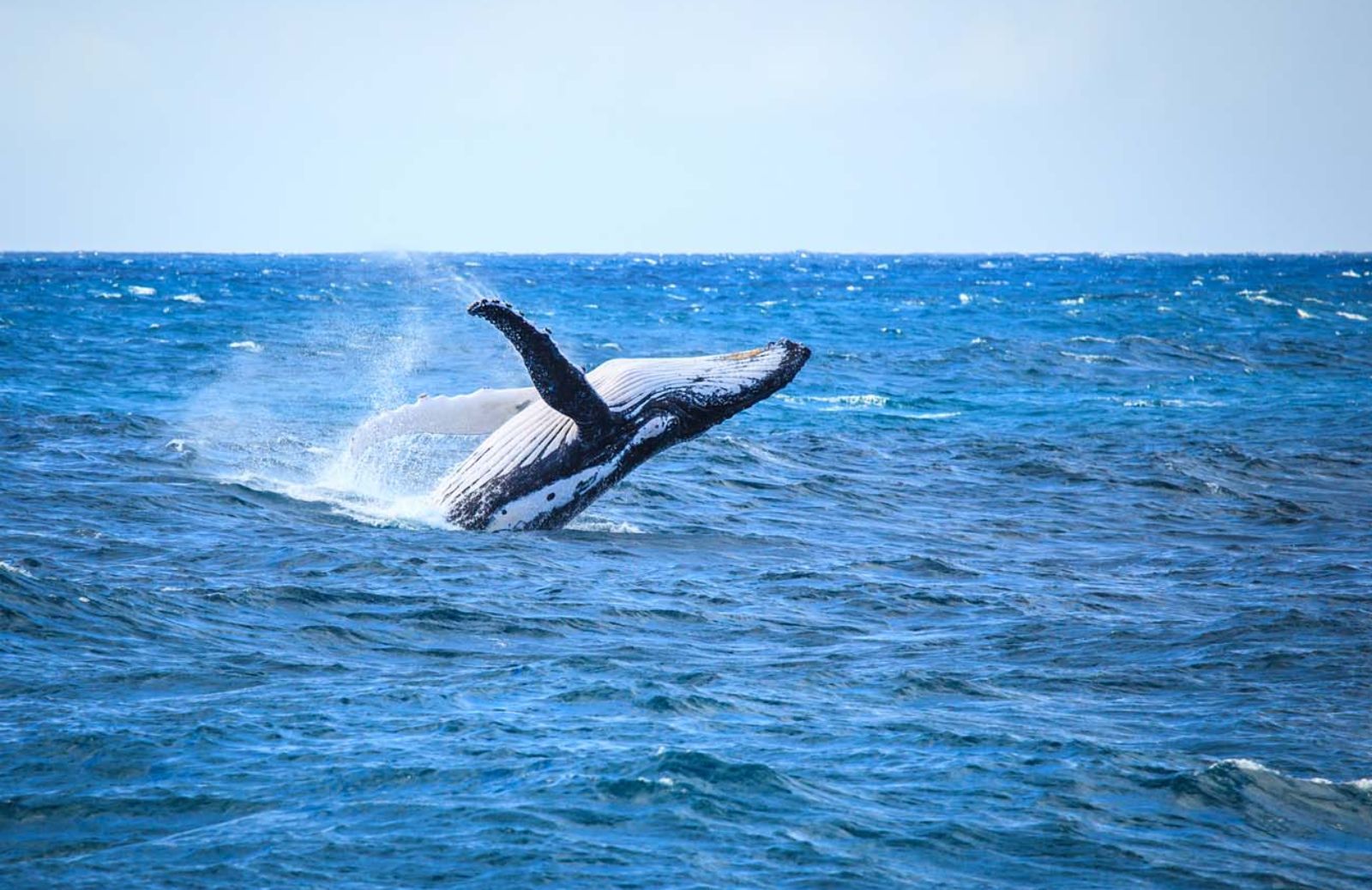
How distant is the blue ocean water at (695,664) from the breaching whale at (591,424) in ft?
1.63

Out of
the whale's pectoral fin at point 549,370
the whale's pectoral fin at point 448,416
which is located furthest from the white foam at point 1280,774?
the whale's pectoral fin at point 448,416

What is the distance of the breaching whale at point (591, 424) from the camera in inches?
504

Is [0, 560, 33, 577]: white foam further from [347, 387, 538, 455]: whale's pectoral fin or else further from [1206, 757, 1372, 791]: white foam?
[1206, 757, 1372, 791]: white foam

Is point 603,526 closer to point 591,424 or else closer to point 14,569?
point 591,424

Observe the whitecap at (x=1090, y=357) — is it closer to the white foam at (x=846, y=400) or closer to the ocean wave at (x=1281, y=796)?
the white foam at (x=846, y=400)

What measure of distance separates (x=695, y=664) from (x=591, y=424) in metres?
3.68

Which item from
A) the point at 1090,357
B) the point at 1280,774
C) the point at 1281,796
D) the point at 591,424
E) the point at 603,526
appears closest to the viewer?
the point at 1281,796

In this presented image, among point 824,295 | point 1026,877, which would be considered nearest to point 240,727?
point 1026,877

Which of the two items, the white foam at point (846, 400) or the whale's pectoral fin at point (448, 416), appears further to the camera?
the white foam at point (846, 400)

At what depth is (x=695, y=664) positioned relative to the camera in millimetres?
9438

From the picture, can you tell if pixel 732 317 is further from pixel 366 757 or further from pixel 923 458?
pixel 366 757

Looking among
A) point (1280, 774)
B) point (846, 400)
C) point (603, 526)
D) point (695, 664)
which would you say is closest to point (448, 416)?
point (603, 526)

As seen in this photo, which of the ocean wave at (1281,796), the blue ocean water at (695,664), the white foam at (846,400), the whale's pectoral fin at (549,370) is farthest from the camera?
the white foam at (846,400)

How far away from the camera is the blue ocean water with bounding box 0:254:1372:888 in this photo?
21.8 ft
